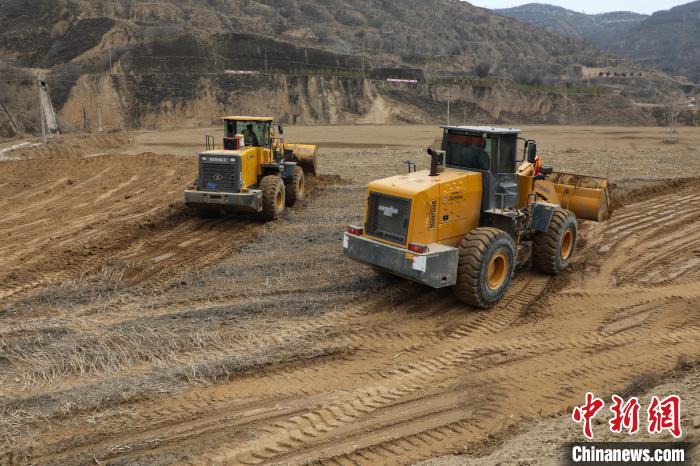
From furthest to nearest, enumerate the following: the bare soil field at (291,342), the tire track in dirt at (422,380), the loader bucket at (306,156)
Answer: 1. the loader bucket at (306,156)
2. the bare soil field at (291,342)
3. the tire track in dirt at (422,380)

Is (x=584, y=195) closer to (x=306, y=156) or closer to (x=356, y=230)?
(x=356, y=230)

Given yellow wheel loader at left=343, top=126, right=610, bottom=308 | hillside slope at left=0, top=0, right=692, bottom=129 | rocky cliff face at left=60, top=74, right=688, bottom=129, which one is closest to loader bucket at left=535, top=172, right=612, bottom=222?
yellow wheel loader at left=343, top=126, right=610, bottom=308

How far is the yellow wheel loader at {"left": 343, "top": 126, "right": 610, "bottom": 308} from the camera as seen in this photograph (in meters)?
8.54

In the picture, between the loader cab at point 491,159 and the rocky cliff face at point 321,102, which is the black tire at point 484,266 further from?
the rocky cliff face at point 321,102

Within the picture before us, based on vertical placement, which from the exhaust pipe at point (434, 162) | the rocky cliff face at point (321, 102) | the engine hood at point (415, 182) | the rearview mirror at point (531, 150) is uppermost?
the rocky cliff face at point (321, 102)

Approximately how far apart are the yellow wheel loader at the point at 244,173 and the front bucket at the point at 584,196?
6407 mm

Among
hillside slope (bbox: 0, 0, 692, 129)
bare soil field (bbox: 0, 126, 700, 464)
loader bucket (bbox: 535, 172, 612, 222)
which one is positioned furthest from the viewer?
hillside slope (bbox: 0, 0, 692, 129)

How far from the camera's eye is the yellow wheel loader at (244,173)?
13.7 metres

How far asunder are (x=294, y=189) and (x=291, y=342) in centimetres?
886

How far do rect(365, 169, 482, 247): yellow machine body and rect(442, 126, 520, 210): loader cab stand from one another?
0.17 metres

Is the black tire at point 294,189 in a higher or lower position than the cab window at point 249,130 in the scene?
lower

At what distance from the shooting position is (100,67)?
5019cm

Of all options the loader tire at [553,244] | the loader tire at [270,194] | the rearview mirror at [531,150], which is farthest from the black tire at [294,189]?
the rearview mirror at [531,150]

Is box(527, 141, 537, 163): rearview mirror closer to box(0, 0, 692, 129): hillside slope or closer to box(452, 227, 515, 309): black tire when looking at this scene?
box(452, 227, 515, 309): black tire
